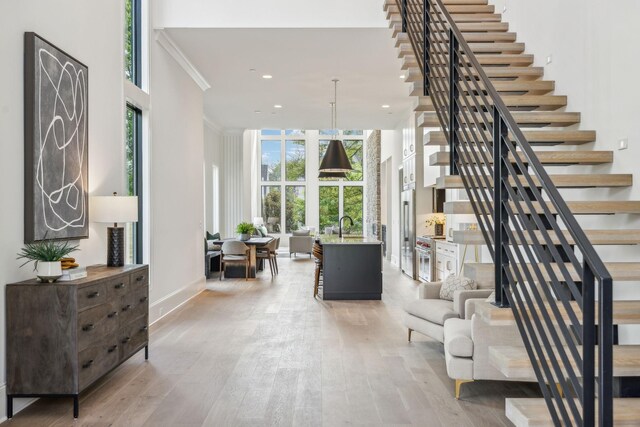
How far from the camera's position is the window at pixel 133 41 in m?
5.64

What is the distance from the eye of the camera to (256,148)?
1850 centimetres

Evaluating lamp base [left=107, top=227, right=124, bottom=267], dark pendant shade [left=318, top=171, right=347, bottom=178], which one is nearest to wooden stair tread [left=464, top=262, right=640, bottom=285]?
lamp base [left=107, top=227, right=124, bottom=267]

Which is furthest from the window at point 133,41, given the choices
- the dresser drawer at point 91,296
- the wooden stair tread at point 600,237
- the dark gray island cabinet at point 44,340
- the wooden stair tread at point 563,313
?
the wooden stair tread at point 563,313

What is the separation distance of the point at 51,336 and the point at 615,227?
12.1ft

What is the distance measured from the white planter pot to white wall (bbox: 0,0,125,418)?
21cm

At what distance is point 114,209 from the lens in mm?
4258

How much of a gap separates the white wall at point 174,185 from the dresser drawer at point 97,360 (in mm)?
2118

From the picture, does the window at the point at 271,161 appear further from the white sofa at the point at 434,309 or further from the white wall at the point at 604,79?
the white wall at the point at 604,79

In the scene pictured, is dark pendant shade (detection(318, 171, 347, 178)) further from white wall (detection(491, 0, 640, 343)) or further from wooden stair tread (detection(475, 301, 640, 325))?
wooden stair tread (detection(475, 301, 640, 325))

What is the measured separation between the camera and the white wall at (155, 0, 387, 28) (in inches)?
238

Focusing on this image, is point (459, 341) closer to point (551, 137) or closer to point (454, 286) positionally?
point (454, 286)

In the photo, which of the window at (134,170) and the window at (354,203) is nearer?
the window at (134,170)

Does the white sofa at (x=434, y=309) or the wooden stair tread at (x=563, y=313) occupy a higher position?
the wooden stair tread at (x=563, y=313)

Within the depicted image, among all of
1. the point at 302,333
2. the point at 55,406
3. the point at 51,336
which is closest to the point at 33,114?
the point at 51,336
